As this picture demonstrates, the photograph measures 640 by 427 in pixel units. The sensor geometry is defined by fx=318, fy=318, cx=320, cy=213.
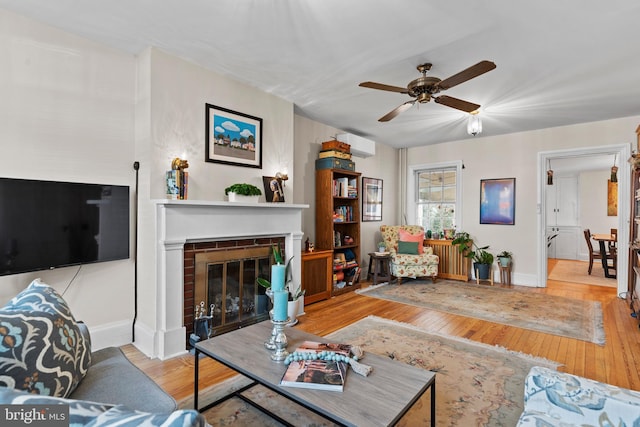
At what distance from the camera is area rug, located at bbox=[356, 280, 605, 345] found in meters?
3.28

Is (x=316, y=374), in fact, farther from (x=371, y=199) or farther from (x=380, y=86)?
(x=371, y=199)

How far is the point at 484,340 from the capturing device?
9.68 feet

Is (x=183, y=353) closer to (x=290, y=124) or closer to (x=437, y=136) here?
(x=290, y=124)

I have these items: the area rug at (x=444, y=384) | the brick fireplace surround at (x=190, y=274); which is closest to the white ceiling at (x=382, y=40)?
the brick fireplace surround at (x=190, y=274)

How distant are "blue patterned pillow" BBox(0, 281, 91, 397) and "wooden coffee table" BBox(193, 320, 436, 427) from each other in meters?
0.62

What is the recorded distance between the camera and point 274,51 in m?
2.69

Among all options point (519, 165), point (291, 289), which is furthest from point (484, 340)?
point (519, 165)

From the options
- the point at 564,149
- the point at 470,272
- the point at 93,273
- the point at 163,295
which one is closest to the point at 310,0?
the point at 163,295

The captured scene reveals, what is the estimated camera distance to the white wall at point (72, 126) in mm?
2240

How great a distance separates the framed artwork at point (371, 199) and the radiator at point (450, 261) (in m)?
1.05

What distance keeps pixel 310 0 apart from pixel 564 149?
15.4 feet

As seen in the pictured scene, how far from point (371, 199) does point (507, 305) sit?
2668mm

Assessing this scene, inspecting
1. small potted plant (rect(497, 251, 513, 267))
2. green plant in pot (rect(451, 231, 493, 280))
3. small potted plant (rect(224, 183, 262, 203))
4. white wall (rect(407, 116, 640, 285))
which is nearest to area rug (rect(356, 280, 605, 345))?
green plant in pot (rect(451, 231, 493, 280))

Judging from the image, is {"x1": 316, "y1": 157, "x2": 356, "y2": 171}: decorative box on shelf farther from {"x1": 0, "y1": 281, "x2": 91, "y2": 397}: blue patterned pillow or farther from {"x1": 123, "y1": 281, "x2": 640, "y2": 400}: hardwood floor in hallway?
{"x1": 0, "y1": 281, "x2": 91, "y2": 397}: blue patterned pillow
